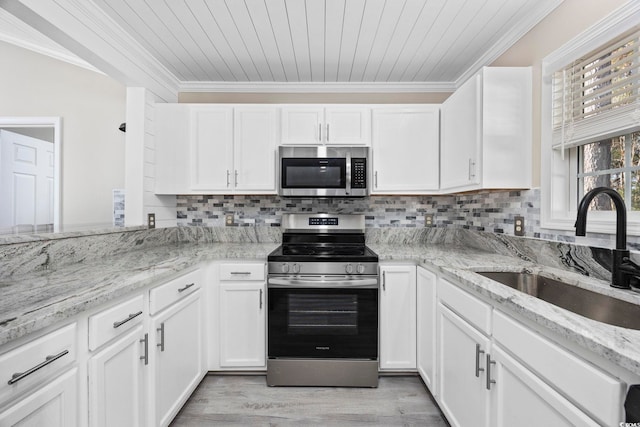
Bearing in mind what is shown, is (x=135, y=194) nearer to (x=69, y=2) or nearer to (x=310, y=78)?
(x=69, y=2)

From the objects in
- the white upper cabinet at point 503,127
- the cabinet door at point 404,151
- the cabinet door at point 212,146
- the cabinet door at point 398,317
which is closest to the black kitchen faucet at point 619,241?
the white upper cabinet at point 503,127

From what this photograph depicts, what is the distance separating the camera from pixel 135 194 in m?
→ 2.35

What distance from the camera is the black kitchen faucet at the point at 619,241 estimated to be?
112 cm

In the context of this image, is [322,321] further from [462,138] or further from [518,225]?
[462,138]

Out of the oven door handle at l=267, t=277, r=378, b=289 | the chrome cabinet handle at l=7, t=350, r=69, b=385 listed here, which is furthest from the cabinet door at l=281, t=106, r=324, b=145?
the chrome cabinet handle at l=7, t=350, r=69, b=385

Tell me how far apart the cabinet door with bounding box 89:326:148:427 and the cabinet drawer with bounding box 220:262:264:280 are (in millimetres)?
750

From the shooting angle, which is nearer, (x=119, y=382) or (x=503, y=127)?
(x=119, y=382)

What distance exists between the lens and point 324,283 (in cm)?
200

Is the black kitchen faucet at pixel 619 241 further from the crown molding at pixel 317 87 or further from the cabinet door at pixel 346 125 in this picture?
the crown molding at pixel 317 87

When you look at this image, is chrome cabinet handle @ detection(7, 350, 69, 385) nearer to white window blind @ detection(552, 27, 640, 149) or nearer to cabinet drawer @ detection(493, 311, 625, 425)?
cabinet drawer @ detection(493, 311, 625, 425)

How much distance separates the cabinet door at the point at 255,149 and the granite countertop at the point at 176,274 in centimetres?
66

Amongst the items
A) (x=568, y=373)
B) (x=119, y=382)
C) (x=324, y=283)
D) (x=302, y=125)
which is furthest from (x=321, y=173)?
(x=568, y=373)

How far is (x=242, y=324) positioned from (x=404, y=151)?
1825 millimetres

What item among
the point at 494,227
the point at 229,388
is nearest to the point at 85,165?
the point at 229,388
